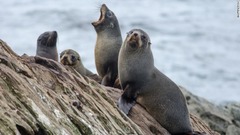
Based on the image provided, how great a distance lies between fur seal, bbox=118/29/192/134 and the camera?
995 centimetres

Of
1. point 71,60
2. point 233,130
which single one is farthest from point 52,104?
point 233,130

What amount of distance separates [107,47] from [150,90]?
266 cm

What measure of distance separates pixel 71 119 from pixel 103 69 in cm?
523

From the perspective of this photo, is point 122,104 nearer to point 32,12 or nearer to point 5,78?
point 5,78

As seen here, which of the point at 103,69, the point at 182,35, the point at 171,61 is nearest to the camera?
the point at 103,69

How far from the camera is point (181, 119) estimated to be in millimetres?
10062

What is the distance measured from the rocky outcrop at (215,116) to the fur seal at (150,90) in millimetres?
4269

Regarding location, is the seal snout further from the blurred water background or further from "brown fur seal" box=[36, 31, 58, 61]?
the blurred water background

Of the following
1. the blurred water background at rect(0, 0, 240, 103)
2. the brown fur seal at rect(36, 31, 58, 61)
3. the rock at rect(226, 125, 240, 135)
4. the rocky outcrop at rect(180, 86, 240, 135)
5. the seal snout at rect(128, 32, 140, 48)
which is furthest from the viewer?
the blurred water background at rect(0, 0, 240, 103)

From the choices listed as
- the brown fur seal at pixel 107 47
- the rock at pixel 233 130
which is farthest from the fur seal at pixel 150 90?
the rock at pixel 233 130

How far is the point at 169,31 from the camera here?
3250cm

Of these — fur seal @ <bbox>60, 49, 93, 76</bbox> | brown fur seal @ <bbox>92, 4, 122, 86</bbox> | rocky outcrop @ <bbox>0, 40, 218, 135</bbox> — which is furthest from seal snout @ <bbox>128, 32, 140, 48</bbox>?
fur seal @ <bbox>60, 49, 93, 76</bbox>

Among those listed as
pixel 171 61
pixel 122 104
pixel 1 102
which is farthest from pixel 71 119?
pixel 171 61

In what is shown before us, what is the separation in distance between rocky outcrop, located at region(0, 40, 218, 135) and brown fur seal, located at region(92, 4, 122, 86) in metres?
2.56
